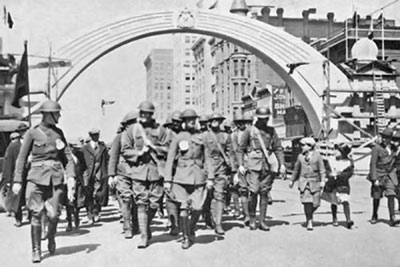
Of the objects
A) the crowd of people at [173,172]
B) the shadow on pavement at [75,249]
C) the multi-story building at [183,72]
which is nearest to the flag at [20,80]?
the crowd of people at [173,172]

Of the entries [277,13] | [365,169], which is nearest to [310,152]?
[365,169]

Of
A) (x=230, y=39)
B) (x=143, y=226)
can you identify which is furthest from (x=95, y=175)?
(x=230, y=39)

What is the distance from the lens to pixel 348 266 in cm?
735

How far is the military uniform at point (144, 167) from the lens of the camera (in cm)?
927

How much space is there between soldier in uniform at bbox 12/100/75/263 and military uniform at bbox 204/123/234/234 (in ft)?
8.99

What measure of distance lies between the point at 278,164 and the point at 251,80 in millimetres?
53691

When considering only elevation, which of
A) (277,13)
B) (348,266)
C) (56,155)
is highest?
(277,13)

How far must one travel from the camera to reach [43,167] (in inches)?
310

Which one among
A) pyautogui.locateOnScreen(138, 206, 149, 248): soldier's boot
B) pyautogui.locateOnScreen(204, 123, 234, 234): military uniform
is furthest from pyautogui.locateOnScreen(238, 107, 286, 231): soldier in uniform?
pyautogui.locateOnScreen(138, 206, 149, 248): soldier's boot

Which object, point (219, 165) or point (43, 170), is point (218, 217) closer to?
point (219, 165)

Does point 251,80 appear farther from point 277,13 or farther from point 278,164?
point 278,164

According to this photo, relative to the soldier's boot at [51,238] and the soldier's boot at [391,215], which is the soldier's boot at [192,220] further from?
the soldier's boot at [391,215]

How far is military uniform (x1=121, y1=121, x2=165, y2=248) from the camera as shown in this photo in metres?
9.27

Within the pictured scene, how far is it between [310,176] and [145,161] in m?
3.14
